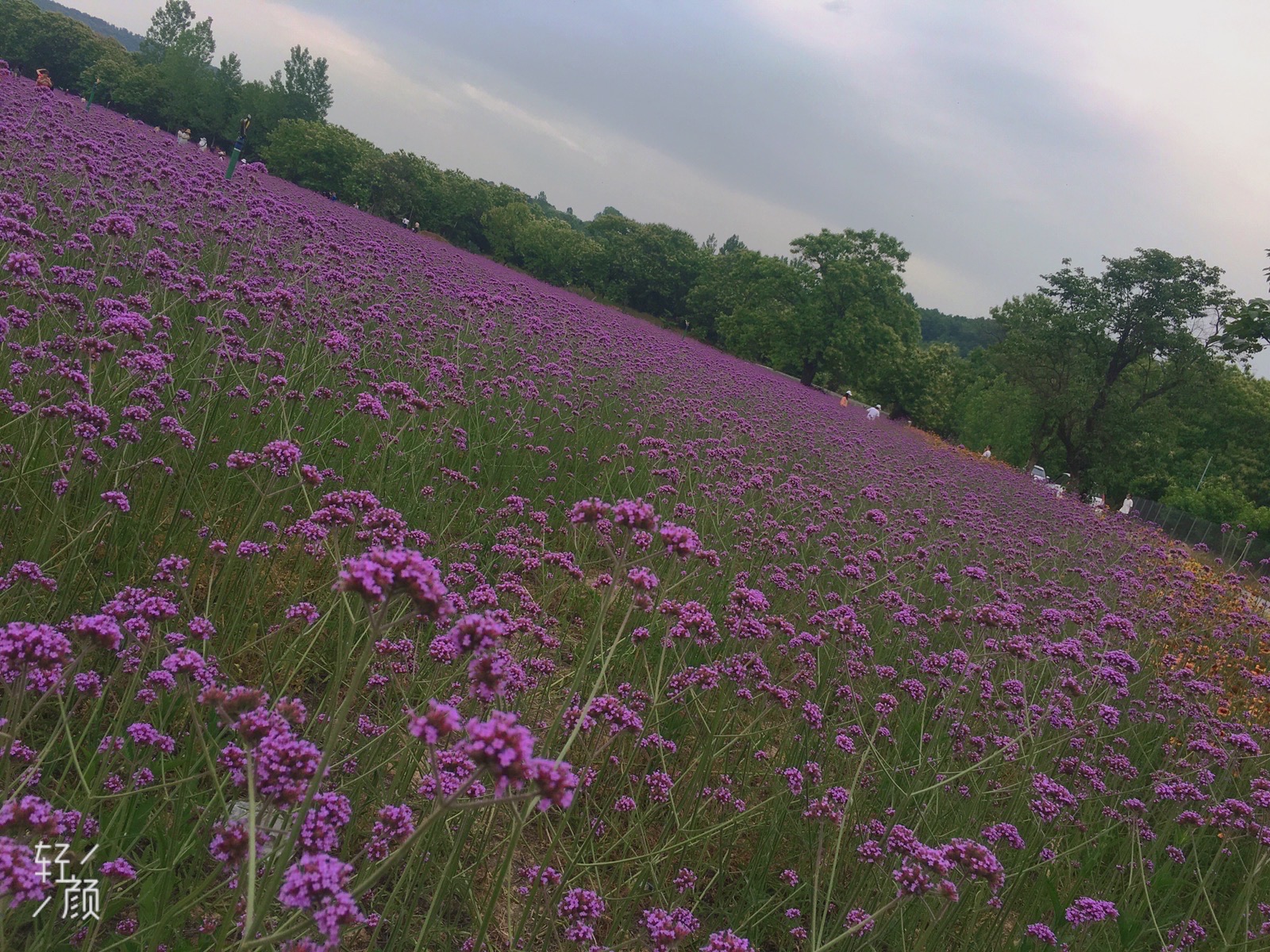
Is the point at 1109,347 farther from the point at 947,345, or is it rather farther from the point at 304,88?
the point at 304,88

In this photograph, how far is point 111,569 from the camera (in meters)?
3.10

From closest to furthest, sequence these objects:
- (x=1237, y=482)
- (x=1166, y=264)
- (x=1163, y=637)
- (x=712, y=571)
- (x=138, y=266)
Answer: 1. (x=138, y=266)
2. (x=712, y=571)
3. (x=1163, y=637)
4. (x=1166, y=264)
5. (x=1237, y=482)

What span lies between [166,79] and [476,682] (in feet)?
263

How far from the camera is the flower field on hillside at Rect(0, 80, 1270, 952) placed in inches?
67.2

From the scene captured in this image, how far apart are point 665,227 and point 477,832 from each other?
68.4 meters

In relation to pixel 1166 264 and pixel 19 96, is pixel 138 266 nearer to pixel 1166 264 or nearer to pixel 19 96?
pixel 19 96

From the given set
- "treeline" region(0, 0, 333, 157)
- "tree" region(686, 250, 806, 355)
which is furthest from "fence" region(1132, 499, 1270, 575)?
"treeline" region(0, 0, 333, 157)

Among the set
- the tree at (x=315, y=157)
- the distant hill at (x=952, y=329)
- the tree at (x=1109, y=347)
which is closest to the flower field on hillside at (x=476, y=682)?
the tree at (x=1109, y=347)

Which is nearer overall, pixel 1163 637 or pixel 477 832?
pixel 477 832

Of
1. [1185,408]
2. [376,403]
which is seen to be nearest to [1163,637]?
[376,403]

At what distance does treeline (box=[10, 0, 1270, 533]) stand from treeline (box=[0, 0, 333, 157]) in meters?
0.22

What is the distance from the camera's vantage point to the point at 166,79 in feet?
204

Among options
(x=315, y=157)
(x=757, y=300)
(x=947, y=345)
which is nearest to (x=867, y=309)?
(x=757, y=300)

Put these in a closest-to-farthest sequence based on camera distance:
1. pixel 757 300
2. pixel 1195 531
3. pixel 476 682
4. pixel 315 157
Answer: pixel 476 682
pixel 1195 531
pixel 757 300
pixel 315 157
